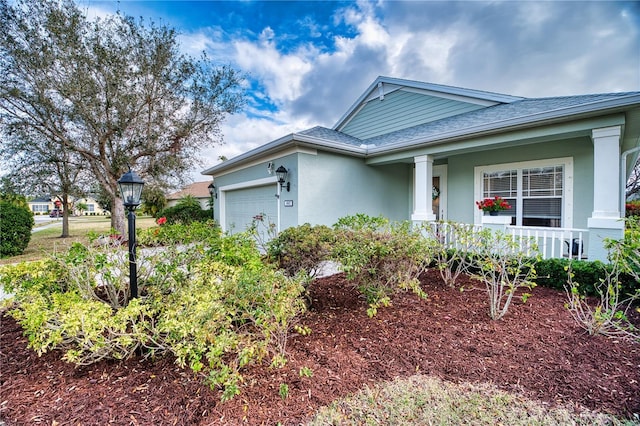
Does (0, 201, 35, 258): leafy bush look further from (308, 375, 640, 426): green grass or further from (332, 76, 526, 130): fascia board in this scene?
(332, 76, 526, 130): fascia board

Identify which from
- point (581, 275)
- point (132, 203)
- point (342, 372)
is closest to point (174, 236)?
point (132, 203)

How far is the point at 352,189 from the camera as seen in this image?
7691mm

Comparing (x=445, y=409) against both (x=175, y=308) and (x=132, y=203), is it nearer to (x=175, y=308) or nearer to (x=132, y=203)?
(x=175, y=308)

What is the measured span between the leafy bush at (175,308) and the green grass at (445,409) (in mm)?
677

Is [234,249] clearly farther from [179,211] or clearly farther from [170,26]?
[179,211]

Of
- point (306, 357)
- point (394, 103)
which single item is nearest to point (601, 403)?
point (306, 357)

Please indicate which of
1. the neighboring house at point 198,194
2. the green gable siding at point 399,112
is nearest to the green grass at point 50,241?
the green gable siding at point 399,112

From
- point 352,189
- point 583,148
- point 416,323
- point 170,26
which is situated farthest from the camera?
point 170,26

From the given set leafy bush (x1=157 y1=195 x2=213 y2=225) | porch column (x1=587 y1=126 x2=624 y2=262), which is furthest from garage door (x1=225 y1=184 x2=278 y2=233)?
leafy bush (x1=157 y1=195 x2=213 y2=225)

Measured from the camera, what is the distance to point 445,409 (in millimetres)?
2078

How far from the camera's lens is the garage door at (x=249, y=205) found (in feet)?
26.3

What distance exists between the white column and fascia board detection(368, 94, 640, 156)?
409 millimetres

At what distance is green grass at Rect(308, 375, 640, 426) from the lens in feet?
6.42

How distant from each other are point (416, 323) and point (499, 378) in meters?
1.10
